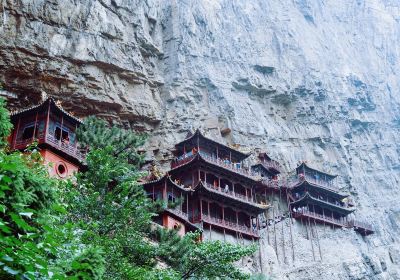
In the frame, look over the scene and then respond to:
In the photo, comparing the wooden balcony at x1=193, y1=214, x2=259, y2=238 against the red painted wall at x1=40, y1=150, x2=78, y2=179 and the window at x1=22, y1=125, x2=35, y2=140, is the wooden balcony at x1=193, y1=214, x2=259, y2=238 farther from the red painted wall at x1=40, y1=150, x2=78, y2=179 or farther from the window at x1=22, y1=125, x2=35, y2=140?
the window at x1=22, y1=125, x2=35, y2=140

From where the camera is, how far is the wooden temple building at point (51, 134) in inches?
879

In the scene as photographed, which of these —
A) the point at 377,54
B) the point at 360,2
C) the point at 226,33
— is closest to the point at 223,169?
the point at 226,33

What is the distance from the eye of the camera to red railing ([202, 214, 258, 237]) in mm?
31375

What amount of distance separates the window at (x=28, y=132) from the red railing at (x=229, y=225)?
12939 millimetres

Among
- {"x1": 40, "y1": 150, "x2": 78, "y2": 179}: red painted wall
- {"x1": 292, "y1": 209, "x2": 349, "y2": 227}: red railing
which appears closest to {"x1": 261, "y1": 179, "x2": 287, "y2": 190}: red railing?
{"x1": 292, "y1": 209, "x2": 349, "y2": 227}: red railing

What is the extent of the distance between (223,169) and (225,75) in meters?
12.4

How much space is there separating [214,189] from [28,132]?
13920 mm

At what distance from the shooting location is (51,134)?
23.2m

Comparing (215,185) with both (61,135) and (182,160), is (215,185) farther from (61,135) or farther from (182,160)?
(61,135)

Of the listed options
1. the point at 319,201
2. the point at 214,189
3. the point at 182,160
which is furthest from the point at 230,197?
the point at 319,201

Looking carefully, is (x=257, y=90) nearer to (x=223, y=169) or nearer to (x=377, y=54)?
(x=223, y=169)

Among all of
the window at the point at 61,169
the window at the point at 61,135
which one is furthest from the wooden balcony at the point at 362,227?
the window at the point at 61,169

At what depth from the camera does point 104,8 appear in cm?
3494

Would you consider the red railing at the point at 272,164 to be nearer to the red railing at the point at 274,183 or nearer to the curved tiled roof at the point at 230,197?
the red railing at the point at 274,183
